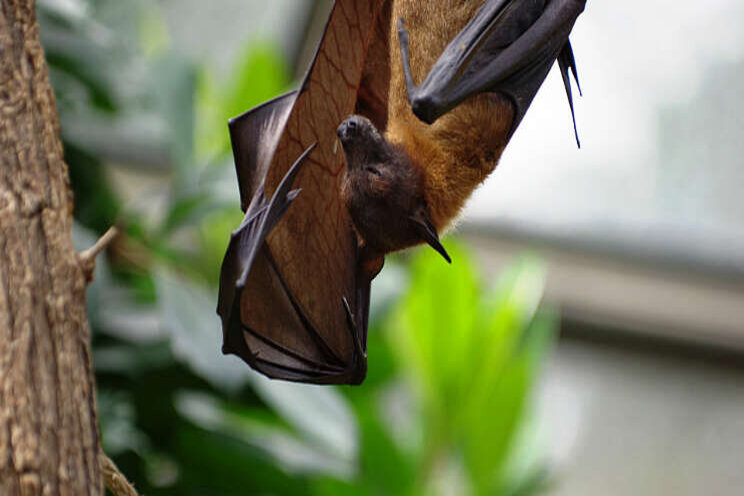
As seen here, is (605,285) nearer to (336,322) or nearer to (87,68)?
(87,68)

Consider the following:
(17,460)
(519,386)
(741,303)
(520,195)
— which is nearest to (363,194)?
(17,460)

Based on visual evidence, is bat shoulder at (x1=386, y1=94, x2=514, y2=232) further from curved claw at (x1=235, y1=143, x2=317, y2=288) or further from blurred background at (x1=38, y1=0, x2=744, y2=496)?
blurred background at (x1=38, y1=0, x2=744, y2=496)

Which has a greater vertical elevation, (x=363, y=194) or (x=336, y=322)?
(x=363, y=194)

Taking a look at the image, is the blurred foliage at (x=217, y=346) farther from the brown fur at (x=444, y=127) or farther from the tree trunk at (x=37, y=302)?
the brown fur at (x=444, y=127)

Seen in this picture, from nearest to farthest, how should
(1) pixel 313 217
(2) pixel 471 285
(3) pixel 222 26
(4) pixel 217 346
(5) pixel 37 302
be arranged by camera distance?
(5) pixel 37 302 → (1) pixel 313 217 → (4) pixel 217 346 → (2) pixel 471 285 → (3) pixel 222 26

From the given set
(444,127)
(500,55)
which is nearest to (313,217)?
(444,127)

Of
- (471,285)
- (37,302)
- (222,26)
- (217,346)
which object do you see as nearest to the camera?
(37,302)

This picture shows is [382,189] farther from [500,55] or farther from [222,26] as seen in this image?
[222,26]
